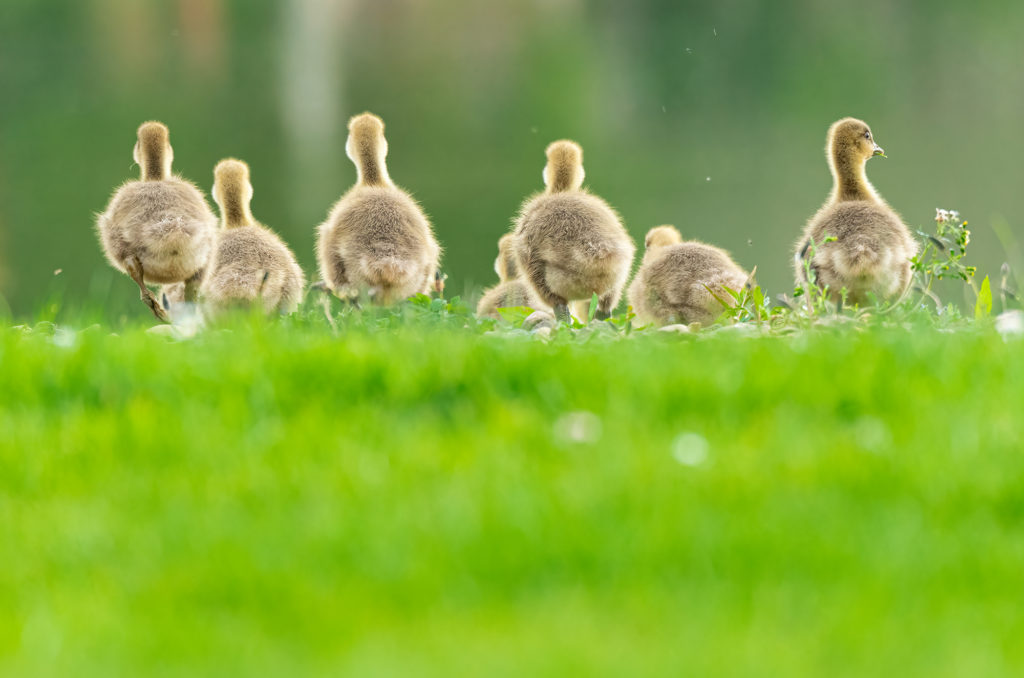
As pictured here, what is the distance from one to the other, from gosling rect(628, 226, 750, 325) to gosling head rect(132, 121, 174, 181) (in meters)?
3.69

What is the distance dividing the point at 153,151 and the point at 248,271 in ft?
4.70

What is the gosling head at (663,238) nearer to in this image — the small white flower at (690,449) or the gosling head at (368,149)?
the gosling head at (368,149)

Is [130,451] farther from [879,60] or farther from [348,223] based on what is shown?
[879,60]

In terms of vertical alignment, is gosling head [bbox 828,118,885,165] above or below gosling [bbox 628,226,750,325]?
above

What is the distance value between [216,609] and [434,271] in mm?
5778

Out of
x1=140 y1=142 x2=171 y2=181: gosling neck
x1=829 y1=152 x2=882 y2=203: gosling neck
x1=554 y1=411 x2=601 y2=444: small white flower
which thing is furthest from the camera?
x1=140 y1=142 x2=171 y2=181: gosling neck

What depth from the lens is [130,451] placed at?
3986 mm

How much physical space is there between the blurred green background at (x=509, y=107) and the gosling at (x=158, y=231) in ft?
1.24

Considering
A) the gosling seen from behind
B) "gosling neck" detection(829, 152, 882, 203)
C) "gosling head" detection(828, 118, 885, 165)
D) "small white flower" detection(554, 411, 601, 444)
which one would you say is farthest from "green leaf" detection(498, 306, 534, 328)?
"small white flower" detection(554, 411, 601, 444)

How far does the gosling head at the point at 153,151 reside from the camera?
9078 millimetres

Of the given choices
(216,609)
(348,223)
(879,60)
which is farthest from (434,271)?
(879,60)

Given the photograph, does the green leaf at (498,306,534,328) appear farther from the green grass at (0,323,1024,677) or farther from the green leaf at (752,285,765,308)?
the green grass at (0,323,1024,677)

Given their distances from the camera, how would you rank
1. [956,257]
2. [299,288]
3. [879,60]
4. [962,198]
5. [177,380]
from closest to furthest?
[177,380] → [956,257] → [299,288] → [962,198] → [879,60]

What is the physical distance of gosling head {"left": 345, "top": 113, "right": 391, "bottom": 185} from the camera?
9.04 metres
